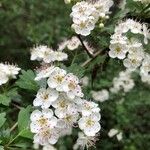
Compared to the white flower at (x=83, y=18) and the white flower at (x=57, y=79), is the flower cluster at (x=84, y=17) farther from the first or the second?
the white flower at (x=57, y=79)

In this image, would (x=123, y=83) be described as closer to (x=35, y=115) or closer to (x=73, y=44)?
(x=73, y=44)

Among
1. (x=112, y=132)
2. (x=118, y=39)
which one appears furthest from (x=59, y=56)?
(x=112, y=132)

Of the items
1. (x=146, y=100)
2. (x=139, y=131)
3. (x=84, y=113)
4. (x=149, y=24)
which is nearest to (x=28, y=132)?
(x=84, y=113)

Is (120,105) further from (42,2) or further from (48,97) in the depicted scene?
(48,97)

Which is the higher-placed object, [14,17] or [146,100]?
[14,17]

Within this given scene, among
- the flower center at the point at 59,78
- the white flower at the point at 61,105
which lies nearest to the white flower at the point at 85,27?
the flower center at the point at 59,78

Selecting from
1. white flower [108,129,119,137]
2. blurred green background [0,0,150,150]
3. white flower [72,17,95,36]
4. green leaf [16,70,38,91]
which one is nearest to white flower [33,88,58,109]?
green leaf [16,70,38,91]

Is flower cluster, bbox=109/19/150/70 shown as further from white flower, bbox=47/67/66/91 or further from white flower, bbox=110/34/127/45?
white flower, bbox=47/67/66/91
